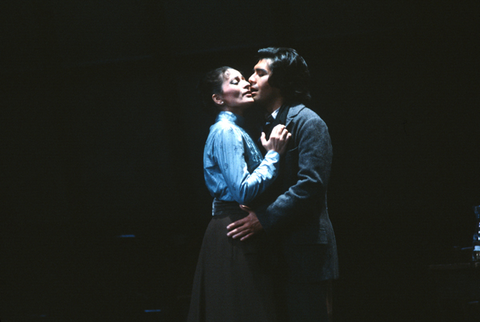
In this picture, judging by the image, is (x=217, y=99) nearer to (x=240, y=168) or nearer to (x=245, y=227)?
(x=240, y=168)

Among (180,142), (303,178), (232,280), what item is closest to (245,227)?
(232,280)

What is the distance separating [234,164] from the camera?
219 cm

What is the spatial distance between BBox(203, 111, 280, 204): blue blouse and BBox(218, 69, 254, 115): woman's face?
0.22 feet

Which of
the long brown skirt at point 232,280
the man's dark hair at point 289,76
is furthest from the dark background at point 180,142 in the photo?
the long brown skirt at point 232,280

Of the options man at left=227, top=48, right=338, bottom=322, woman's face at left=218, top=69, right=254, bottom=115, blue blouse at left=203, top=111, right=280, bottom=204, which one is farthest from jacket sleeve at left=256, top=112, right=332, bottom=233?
woman's face at left=218, top=69, right=254, bottom=115

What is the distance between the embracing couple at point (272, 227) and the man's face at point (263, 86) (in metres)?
0.05

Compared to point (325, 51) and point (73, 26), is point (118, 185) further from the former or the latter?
point (325, 51)

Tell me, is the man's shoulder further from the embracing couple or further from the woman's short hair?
the woman's short hair

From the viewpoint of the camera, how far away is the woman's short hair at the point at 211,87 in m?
2.57

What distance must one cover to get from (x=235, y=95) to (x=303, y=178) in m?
0.74

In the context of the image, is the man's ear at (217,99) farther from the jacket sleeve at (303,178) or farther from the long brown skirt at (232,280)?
the long brown skirt at (232,280)

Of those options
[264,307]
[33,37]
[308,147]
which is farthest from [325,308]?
[33,37]

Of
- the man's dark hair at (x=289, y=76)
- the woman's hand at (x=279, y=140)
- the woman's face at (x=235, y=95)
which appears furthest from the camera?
the woman's face at (x=235, y=95)

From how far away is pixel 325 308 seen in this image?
2.04m
